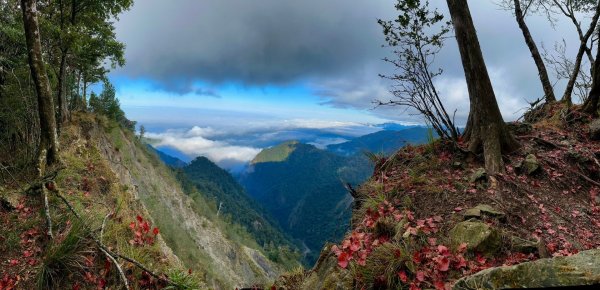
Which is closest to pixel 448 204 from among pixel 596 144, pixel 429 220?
pixel 429 220

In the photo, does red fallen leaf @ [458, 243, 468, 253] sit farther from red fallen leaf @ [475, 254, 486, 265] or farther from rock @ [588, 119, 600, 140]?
rock @ [588, 119, 600, 140]

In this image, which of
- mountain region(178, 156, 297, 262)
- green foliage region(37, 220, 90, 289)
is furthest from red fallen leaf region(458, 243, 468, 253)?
mountain region(178, 156, 297, 262)

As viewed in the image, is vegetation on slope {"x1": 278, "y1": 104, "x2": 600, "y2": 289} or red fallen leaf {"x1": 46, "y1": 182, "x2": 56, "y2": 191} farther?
red fallen leaf {"x1": 46, "y1": 182, "x2": 56, "y2": 191}

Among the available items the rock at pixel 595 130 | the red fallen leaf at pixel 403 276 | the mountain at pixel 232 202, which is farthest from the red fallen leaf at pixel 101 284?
the mountain at pixel 232 202

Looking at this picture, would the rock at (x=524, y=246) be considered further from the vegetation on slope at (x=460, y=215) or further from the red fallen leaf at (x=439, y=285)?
the red fallen leaf at (x=439, y=285)

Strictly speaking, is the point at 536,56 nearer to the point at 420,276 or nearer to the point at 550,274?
the point at 420,276

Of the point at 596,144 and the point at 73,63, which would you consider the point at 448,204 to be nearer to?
the point at 596,144
